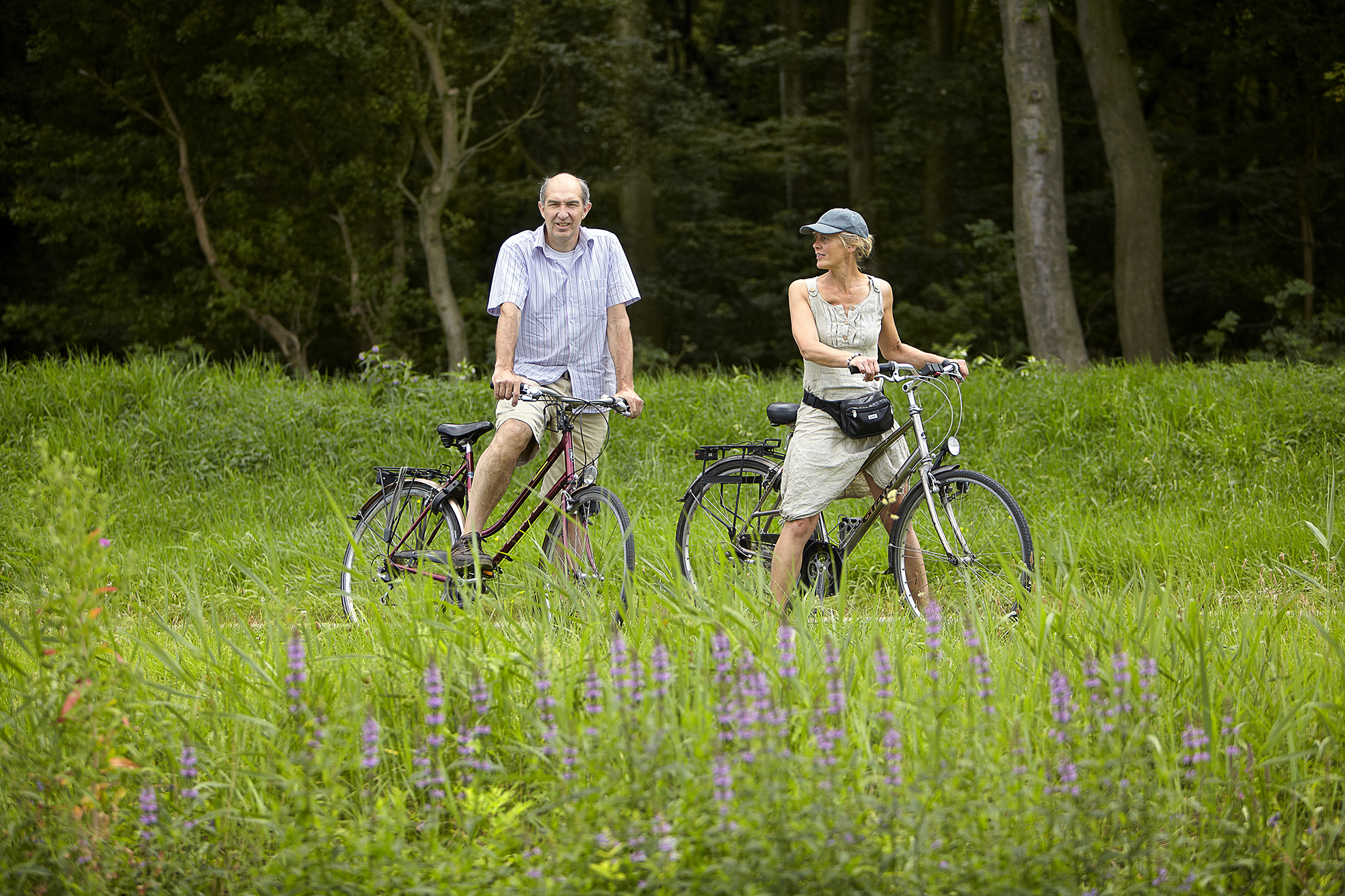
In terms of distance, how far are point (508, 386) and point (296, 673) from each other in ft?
6.38

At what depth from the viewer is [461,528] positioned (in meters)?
5.30

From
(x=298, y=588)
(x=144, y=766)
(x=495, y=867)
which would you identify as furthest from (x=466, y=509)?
(x=495, y=867)

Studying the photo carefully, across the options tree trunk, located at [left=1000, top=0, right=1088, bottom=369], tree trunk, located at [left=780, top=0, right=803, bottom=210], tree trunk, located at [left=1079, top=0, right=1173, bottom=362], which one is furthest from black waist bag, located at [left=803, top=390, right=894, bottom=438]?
tree trunk, located at [left=780, top=0, right=803, bottom=210]

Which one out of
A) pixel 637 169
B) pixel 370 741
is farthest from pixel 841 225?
pixel 637 169

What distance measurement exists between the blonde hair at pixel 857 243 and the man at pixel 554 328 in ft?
3.17

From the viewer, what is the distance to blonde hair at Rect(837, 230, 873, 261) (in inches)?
186

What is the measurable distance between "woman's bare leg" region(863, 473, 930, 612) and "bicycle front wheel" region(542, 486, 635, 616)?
116 cm

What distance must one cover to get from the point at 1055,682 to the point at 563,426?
108 inches

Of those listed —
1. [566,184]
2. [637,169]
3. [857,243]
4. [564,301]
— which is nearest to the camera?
[857,243]

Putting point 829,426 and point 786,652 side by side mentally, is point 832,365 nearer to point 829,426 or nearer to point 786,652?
point 829,426

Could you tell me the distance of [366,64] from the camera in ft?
60.2

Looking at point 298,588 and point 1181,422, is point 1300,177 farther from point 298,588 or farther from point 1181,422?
point 298,588

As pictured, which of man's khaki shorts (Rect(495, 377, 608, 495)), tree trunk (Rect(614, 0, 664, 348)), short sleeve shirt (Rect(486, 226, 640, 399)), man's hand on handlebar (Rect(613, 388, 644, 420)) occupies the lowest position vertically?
man's khaki shorts (Rect(495, 377, 608, 495))

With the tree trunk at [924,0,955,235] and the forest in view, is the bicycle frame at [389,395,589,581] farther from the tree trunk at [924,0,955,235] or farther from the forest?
the tree trunk at [924,0,955,235]
